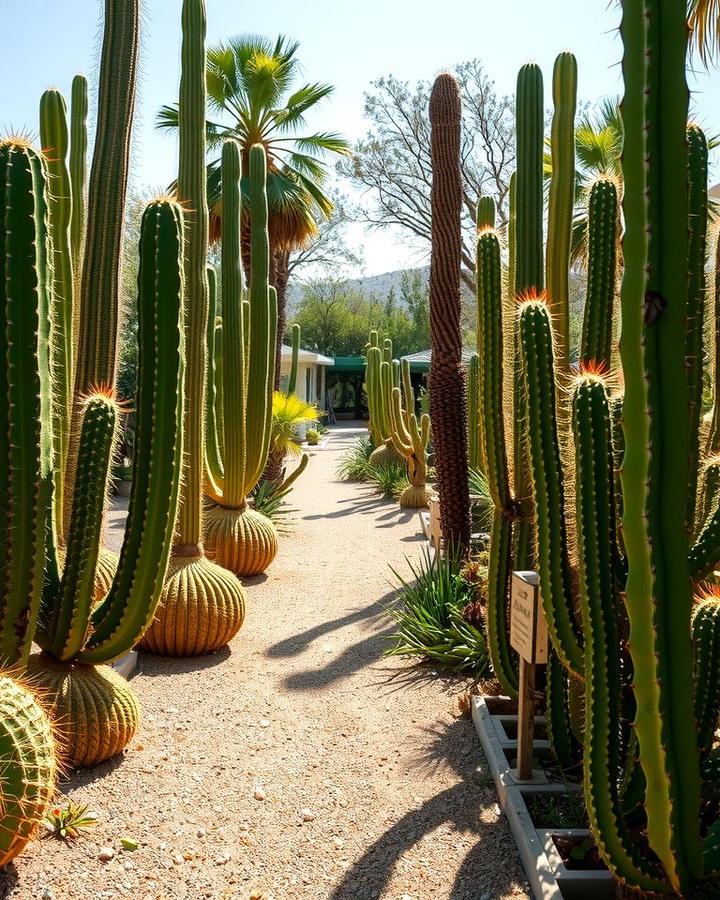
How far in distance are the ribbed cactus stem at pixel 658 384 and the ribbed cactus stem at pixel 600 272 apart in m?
1.70

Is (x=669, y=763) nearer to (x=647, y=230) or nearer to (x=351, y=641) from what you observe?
(x=647, y=230)

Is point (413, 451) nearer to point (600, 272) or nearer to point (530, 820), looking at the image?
point (600, 272)

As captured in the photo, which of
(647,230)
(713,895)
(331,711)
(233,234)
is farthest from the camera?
(233,234)

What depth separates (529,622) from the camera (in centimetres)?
349

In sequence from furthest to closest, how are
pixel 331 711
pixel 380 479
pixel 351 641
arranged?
pixel 380 479
pixel 351 641
pixel 331 711

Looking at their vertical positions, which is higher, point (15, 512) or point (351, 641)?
point (15, 512)

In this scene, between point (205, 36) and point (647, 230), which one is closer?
point (647, 230)

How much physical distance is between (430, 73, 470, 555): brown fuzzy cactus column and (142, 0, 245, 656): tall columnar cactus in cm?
222

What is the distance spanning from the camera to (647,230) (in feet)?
7.23

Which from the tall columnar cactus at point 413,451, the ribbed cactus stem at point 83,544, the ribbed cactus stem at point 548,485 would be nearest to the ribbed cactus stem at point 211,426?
the ribbed cactus stem at point 83,544

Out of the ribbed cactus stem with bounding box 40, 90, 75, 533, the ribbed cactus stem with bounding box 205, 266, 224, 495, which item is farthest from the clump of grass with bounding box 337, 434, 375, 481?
the ribbed cactus stem with bounding box 40, 90, 75, 533

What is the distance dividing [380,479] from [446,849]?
1196 cm

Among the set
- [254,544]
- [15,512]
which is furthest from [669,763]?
[254,544]

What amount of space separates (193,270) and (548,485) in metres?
3.52
